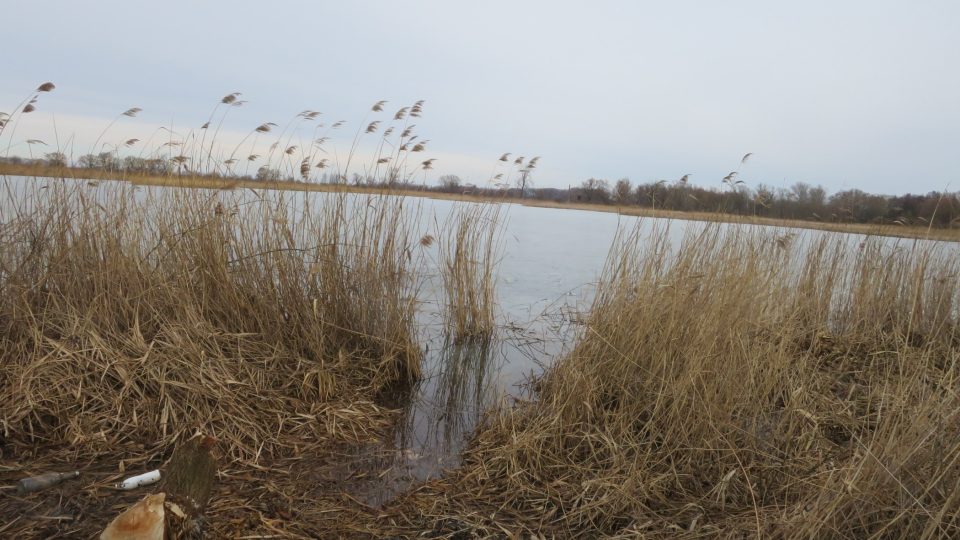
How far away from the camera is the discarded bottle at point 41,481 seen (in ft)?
6.63

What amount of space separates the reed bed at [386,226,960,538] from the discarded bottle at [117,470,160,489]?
3.16ft

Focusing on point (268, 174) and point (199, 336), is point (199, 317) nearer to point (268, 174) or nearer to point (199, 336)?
point (199, 336)

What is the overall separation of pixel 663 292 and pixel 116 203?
3306 mm

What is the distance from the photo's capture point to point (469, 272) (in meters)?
4.68

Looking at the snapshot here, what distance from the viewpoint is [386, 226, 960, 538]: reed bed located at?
1622 millimetres

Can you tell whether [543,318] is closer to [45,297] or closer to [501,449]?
[501,449]

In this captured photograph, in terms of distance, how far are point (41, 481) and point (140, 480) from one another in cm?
34

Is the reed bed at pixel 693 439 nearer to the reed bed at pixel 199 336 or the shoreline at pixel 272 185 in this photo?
the shoreline at pixel 272 185

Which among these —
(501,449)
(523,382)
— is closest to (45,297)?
(501,449)

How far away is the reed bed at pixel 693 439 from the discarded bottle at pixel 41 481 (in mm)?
1292

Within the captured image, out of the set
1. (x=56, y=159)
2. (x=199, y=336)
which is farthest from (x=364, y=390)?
(x=56, y=159)

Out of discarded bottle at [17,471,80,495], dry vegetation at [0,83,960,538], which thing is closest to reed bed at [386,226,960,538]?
dry vegetation at [0,83,960,538]

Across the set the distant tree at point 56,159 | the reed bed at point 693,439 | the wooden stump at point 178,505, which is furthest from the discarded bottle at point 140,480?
the distant tree at point 56,159

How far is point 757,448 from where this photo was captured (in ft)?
8.55
